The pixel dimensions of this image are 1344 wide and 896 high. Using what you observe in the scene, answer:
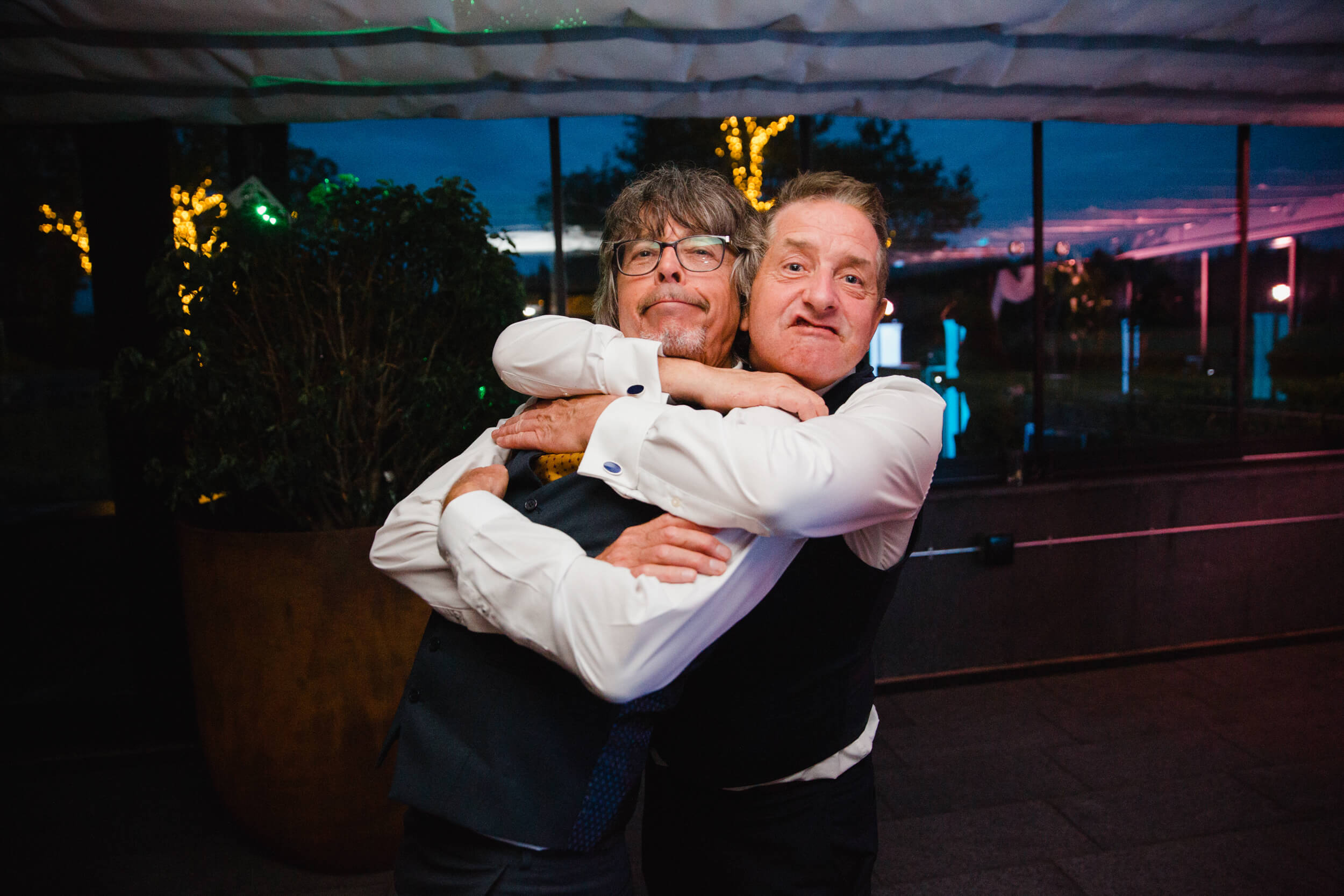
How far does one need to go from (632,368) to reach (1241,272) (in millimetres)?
4757

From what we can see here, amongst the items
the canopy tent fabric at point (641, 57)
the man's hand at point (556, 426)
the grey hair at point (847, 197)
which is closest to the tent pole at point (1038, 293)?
the canopy tent fabric at point (641, 57)

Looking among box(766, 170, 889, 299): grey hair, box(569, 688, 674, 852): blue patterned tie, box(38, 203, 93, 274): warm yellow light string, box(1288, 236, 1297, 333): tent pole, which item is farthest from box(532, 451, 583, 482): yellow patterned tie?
box(1288, 236, 1297, 333): tent pole

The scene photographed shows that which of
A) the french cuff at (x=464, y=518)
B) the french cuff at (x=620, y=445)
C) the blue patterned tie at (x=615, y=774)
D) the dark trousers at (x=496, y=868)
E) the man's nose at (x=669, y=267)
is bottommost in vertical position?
the dark trousers at (x=496, y=868)

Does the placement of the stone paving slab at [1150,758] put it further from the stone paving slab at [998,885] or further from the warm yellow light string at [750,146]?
the warm yellow light string at [750,146]

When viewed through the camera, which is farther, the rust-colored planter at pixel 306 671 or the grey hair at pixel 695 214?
the rust-colored planter at pixel 306 671

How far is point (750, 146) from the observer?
4.09 meters

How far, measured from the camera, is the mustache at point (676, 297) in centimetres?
159

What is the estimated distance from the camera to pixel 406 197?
250 cm

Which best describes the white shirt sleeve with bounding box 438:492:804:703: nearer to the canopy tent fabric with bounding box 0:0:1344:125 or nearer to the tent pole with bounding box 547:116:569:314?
the canopy tent fabric with bounding box 0:0:1344:125

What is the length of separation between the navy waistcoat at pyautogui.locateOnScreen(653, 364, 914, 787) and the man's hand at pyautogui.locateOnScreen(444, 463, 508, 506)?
1.47 ft

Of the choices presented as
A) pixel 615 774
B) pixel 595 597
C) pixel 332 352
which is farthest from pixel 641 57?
Result: pixel 615 774

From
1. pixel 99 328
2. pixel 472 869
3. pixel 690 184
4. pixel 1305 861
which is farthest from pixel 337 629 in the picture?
pixel 1305 861

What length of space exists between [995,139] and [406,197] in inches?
127

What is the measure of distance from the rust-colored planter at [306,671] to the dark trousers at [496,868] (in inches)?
45.9
